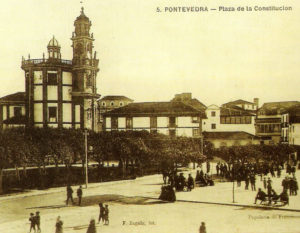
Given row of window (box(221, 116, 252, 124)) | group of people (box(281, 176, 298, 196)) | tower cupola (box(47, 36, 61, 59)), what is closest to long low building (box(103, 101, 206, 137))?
row of window (box(221, 116, 252, 124))

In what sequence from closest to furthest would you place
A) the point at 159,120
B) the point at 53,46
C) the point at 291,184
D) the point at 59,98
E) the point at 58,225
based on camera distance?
1. the point at 58,225
2. the point at 291,184
3. the point at 53,46
4. the point at 59,98
5. the point at 159,120

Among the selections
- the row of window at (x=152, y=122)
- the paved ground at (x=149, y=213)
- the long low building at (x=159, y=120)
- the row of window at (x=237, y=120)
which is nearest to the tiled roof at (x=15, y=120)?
the long low building at (x=159, y=120)

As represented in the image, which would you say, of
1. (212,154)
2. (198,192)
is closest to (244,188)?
(198,192)

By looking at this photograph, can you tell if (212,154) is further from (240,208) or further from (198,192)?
(240,208)

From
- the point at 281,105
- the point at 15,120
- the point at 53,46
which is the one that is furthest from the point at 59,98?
the point at 281,105

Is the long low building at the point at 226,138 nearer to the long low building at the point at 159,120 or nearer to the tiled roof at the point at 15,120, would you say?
the long low building at the point at 159,120

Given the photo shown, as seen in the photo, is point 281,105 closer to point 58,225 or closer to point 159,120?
point 58,225
